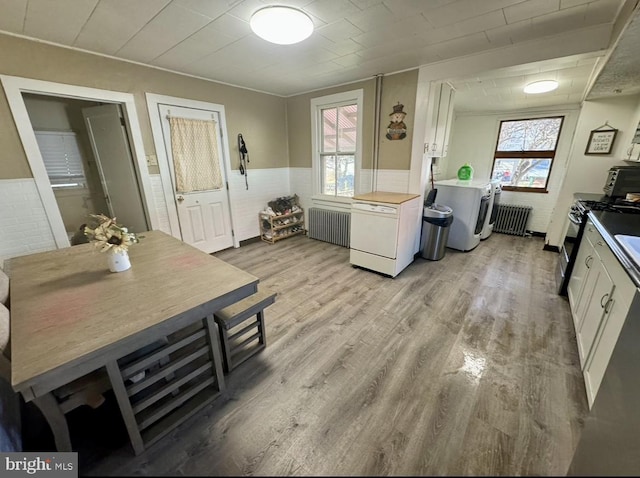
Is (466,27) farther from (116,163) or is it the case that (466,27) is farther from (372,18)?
(116,163)

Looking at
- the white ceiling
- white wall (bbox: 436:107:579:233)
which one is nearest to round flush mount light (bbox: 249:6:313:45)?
the white ceiling

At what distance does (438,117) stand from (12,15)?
3850mm

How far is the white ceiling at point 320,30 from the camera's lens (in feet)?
5.68

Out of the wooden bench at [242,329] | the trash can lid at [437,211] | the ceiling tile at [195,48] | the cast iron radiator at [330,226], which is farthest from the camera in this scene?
the cast iron radiator at [330,226]

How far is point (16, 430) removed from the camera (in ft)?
3.85

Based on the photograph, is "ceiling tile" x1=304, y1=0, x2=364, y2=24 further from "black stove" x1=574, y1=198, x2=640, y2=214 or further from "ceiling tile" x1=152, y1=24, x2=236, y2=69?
"black stove" x1=574, y1=198, x2=640, y2=214

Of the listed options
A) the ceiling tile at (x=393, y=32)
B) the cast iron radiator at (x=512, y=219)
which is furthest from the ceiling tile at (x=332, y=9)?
the cast iron radiator at (x=512, y=219)

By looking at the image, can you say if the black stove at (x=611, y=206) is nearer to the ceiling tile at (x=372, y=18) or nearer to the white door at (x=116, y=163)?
the ceiling tile at (x=372, y=18)

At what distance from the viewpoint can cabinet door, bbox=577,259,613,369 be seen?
5.08ft

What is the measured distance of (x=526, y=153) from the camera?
446 cm

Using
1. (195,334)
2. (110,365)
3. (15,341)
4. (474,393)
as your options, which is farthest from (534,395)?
(15,341)

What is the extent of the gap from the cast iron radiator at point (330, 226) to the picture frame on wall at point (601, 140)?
3131 millimetres

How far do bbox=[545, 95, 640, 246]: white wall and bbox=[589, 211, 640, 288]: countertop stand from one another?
1545 millimetres

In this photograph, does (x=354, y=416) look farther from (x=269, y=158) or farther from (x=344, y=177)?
(x=269, y=158)
